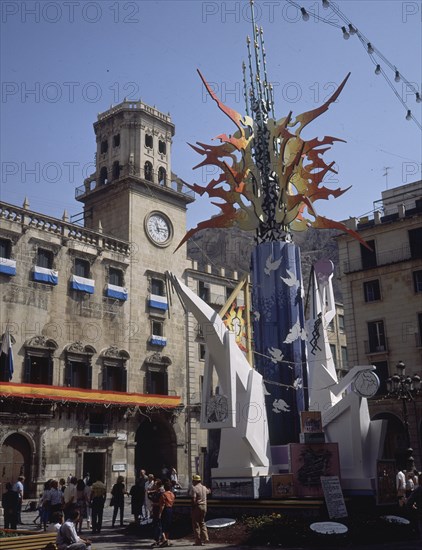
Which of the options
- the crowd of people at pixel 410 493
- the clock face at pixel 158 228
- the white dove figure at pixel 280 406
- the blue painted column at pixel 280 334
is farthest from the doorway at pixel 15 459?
the crowd of people at pixel 410 493

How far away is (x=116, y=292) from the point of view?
127 ft

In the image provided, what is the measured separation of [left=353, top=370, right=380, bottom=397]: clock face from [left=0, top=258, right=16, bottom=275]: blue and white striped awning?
20971mm

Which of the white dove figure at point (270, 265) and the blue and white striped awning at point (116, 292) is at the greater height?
the blue and white striped awning at point (116, 292)

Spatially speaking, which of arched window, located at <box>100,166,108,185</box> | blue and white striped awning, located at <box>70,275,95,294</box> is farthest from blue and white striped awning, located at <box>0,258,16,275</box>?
arched window, located at <box>100,166,108,185</box>

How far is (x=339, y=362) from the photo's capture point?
53.9 m

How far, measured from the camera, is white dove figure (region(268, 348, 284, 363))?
67.5 feet

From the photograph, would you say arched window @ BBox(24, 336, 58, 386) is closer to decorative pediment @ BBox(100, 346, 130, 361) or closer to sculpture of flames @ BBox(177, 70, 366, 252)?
decorative pediment @ BBox(100, 346, 130, 361)

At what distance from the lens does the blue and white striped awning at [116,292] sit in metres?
38.2

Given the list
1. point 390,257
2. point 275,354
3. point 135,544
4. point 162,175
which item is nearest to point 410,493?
point 275,354

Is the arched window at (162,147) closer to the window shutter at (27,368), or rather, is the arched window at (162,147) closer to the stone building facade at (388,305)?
the stone building facade at (388,305)

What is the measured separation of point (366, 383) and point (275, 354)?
3.32 meters

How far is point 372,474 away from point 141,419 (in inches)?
876

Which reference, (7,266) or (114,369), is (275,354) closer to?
(7,266)

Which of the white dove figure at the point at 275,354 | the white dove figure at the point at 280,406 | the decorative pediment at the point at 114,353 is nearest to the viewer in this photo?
the white dove figure at the point at 280,406
